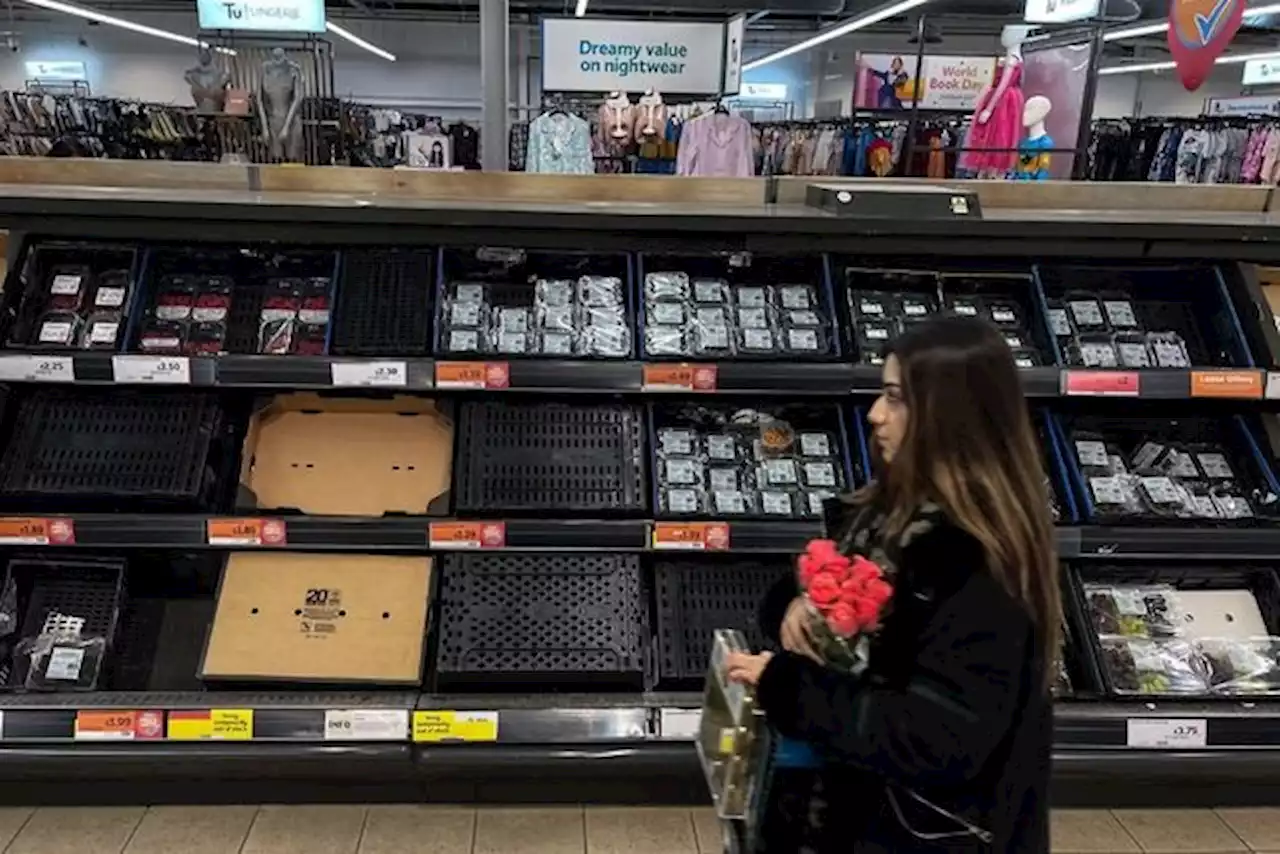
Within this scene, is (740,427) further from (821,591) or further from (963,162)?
(963,162)

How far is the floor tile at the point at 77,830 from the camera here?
7.70 ft

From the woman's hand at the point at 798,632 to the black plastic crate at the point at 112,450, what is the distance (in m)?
1.69

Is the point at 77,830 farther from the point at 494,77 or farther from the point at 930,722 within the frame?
the point at 494,77

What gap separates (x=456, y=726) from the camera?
233cm

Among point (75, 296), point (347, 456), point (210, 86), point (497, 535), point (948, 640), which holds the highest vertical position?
point (210, 86)

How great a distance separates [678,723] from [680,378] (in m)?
0.83

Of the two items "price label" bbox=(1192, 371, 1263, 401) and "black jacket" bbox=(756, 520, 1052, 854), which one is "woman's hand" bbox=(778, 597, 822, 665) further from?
"price label" bbox=(1192, 371, 1263, 401)

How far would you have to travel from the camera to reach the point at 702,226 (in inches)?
97.0

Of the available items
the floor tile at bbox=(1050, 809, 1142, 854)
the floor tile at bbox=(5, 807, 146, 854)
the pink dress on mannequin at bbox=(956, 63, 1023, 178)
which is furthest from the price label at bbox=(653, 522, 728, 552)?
the pink dress on mannequin at bbox=(956, 63, 1023, 178)

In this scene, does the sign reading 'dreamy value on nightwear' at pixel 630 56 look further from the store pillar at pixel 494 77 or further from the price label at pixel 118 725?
the price label at pixel 118 725

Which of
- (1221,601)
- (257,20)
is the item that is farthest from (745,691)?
(257,20)

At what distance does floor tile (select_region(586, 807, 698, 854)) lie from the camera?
2.43m

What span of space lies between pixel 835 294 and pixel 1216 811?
1718 millimetres

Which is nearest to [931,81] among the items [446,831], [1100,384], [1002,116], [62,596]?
[1002,116]
